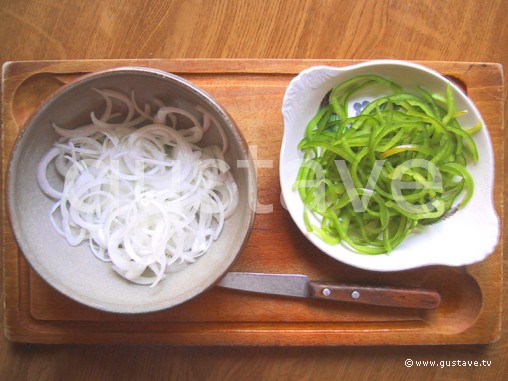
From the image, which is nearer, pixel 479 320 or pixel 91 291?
pixel 91 291

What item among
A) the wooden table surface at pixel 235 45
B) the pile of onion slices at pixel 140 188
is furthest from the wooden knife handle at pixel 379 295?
the pile of onion slices at pixel 140 188

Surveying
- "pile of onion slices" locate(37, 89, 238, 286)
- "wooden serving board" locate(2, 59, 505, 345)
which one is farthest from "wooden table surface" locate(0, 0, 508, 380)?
"pile of onion slices" locate(37, 89, 238, 286)

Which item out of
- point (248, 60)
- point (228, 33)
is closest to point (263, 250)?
point (248, 60)

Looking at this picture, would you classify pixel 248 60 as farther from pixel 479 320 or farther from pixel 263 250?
pixel 479 320

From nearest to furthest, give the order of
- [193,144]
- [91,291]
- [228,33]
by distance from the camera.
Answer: [91,291] → [193,144] → [228,33]

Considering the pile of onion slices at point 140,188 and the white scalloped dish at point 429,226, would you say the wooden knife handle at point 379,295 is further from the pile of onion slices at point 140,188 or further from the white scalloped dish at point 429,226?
the pile of onion slices at point 140,188

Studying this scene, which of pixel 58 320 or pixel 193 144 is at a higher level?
pixel 193 144

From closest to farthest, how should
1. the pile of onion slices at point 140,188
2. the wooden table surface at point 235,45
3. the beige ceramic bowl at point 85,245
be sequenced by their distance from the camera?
1. the beige ceramic bowl at point 85,245
2. the pile of onion slices at point 140,188
3. the wooden table surface at point 235,45
